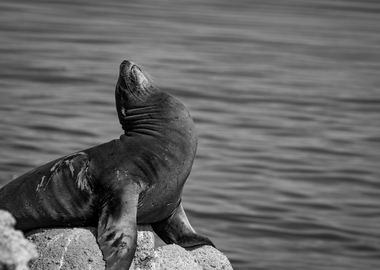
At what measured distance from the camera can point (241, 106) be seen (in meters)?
21.8

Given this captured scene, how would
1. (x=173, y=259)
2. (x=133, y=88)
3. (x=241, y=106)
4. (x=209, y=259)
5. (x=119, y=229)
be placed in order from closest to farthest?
(x=119, y=229) < (x=173, y=259) < (x=209, y=259) < (x=133, y=88) < (x=241, y=106)

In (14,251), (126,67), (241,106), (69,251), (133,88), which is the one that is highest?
(126,67)

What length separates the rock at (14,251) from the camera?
5.18m

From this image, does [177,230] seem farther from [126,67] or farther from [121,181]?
[126,67]

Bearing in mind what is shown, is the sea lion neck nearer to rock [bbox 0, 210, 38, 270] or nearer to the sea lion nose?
the sea lion nose

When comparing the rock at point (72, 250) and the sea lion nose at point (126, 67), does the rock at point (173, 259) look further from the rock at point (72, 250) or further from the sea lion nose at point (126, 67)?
the sea lion nose at point (126, 67)

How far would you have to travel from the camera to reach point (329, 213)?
15.3 m

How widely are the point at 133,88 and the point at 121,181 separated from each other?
2.50 feet

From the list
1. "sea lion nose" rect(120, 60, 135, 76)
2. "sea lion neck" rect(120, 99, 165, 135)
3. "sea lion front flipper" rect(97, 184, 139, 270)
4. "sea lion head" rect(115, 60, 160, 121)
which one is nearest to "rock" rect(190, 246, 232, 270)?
"sea lion front flipper" rect(97, 184, 139, 270)

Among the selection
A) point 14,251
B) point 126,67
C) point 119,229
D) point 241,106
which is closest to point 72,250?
point 119,229

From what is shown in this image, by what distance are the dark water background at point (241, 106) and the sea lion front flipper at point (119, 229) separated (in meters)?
5.65

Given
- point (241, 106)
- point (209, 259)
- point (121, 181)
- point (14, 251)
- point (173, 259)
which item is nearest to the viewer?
point (14, 251)

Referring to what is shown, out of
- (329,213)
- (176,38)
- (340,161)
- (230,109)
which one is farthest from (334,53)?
(329,213)

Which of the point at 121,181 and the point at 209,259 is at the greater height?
the point at 121,181
